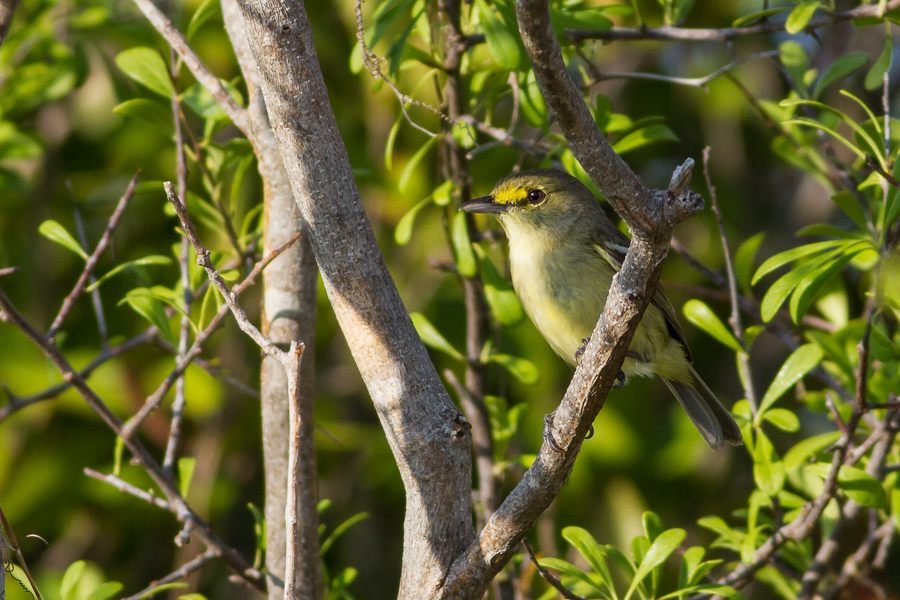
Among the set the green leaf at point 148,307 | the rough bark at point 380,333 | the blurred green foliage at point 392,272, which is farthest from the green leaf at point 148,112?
the rough bark at point 380,333

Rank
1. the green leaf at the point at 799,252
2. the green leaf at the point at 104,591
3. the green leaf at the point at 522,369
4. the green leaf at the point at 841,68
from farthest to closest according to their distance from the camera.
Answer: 1. the green leaf at the point at 522,369
2. the green leaf at the point at 841,68
3. the green leaf at the point at 799,252
4. the green leaf at the point at 104,591

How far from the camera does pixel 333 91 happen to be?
495 cm

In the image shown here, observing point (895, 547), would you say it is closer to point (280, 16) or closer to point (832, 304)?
point (832, 304)

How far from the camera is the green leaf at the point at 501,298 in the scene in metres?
3.14

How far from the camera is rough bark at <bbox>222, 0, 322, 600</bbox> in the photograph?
2.74 meters

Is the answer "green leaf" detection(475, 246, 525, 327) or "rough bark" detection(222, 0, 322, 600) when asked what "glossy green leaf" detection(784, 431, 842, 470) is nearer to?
"green leaf" detection(475, 246, 525, 327)

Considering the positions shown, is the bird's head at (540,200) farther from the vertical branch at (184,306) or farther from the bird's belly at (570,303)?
the vertical branch at (184,306)

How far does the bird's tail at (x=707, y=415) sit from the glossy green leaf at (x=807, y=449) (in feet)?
1.46

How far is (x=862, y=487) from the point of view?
2.62 metres

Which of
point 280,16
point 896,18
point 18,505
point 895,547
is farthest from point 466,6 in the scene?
point 895,547

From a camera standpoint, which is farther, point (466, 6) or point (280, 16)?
point (466, 6)

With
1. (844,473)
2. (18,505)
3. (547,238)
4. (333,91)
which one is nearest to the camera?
(844,473)

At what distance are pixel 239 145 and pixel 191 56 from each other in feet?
1.42

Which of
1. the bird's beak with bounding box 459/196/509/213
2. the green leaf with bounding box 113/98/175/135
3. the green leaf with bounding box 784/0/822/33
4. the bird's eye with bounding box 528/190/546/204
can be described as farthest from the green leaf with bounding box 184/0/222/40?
the green leaf with bounding box 784/0/822/33
